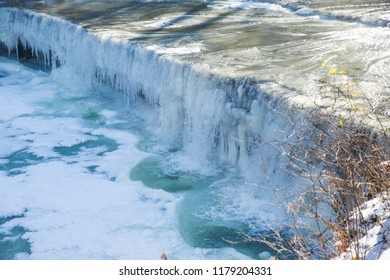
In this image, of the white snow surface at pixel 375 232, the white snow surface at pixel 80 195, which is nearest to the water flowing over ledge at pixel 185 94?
the white snow surface at pixel 80 195

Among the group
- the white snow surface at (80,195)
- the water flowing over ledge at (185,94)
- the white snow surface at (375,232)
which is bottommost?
the white snow surface at (80,195)

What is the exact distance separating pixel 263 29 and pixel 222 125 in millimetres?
3676

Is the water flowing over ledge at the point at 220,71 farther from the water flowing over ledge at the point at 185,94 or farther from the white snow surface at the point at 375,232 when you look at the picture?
the white snow surface at the point at 375,232

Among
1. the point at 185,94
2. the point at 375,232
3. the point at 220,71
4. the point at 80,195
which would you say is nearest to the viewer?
the point at 375,232

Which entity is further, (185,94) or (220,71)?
(185,94)

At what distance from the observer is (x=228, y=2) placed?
14.1 m

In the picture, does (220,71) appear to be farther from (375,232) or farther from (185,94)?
(375,232)

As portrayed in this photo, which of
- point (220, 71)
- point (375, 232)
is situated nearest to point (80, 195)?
point (220, 71)

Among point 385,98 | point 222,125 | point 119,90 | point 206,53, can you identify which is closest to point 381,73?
point 385,98

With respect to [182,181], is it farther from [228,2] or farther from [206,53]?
[228,2]

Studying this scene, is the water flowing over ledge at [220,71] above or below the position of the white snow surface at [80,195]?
above

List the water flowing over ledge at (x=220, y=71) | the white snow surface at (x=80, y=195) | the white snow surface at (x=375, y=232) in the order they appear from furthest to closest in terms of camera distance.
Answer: the water flowing over ledge at (x=220, y=71) → the white snow surface at (x=80, y=195) → the white snow surface at (x=375, y=232)

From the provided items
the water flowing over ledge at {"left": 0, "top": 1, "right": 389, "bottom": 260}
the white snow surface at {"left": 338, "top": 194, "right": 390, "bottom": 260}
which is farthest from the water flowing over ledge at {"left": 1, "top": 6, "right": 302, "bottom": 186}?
the white snow surface at {"left": 338, "top": 194, "right": 390, "bottom": 260}

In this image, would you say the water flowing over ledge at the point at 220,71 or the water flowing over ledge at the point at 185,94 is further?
the water flowing over ledge at the point at 185,94
